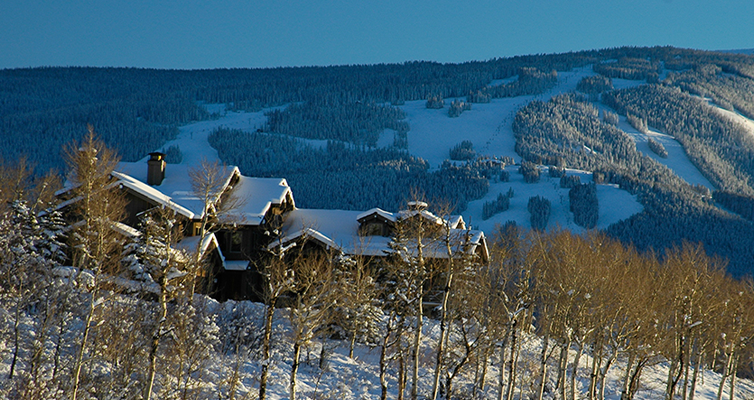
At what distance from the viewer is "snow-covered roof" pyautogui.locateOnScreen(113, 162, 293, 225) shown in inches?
1356

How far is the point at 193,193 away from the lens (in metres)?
36.5

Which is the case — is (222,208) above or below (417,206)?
below

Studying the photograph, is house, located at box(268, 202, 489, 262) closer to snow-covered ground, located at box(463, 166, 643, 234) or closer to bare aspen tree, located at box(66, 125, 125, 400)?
bare aspen tree, located at box(66, 125, 125, 400)

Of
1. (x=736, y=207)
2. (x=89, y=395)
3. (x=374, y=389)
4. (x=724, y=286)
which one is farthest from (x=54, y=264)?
(x=736, y=207)

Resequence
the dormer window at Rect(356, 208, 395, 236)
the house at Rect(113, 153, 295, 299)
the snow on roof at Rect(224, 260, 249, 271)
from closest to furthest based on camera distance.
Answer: the house at Rect(113, 153, 295, 299) < the snow on roof at Rect(224, 260, 249, 271) < the dormer window at Rect(356, 208, 395, 236)

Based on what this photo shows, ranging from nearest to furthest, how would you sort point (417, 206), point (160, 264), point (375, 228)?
point (160, 264)
point (417, 206)
point (375, 228)

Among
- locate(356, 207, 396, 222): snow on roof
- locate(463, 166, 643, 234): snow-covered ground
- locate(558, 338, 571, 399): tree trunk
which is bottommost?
locate(463, 166, 643, 234): snow-covered ground

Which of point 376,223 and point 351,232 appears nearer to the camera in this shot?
point 376,223

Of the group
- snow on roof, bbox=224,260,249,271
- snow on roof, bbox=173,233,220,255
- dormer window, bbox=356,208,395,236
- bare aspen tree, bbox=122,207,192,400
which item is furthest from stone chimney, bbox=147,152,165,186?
bare aspen tree, bbox=122,207,192,400

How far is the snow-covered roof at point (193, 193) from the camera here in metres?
34.4

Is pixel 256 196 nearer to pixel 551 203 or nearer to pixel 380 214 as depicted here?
pixel 380 214

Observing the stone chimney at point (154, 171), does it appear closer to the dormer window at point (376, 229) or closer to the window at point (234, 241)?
the window at point (234, 241)

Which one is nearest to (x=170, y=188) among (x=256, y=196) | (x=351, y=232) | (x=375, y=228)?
(x=256, y=196)

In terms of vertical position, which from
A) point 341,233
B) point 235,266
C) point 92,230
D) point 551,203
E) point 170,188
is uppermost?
point 92,230
